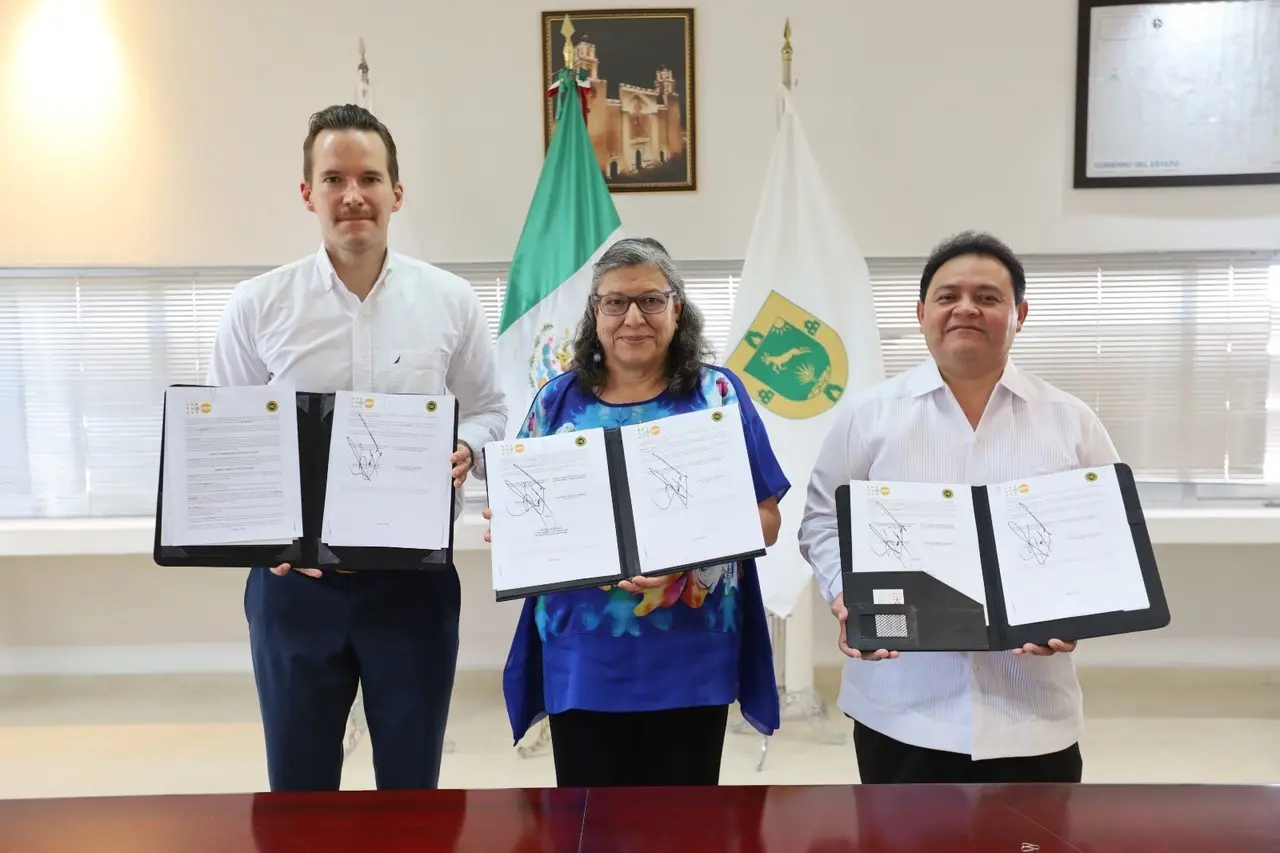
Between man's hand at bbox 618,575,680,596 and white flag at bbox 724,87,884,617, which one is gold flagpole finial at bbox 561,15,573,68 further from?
man's hand at bbox 618,575,680,596

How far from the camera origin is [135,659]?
3.63 m

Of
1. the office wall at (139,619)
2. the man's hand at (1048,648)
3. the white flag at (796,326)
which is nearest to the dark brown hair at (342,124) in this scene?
the man's hand at (1048,648)

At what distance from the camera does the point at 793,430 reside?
2838mm

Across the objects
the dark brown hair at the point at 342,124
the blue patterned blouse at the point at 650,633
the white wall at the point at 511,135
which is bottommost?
the blue patterned blouse at the point at 650,633

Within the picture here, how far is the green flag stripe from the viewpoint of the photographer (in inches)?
117

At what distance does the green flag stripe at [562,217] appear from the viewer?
297 cm

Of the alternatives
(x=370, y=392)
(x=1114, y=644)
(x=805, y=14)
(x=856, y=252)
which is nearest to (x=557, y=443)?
(x=370, y=392)

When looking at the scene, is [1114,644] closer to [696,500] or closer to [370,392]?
[696,500]

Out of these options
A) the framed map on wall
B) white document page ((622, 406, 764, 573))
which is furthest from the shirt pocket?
the framed map on wall

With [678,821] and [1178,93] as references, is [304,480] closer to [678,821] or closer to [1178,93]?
[678,821]
